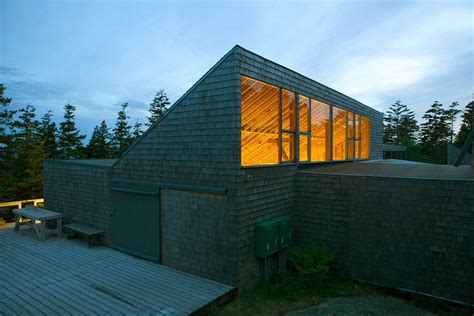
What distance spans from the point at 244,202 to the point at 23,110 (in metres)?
28.5

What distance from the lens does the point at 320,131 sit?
8836mm

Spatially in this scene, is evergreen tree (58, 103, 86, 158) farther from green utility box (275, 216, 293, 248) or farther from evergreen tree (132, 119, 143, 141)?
green utility box (275, 216, 293, 248)

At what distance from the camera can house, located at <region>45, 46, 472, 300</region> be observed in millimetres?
5523

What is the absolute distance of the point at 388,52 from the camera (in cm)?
1318

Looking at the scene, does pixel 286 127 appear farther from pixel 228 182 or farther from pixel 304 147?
pixel 228 182

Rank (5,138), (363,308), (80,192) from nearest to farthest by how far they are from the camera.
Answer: (363,308) < (80,192) < (5,138)

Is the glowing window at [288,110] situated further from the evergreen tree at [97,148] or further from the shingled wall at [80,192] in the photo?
the evergreen tree at [97,148]

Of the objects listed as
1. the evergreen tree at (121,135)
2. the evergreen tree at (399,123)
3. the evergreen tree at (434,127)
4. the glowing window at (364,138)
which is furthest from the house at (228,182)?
the evergreen tree at (399,123)

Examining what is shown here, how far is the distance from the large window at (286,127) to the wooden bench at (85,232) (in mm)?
5582

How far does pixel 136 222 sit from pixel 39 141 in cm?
1821

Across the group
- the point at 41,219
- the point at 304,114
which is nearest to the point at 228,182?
the point at 304,114

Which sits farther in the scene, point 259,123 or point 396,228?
point 259,123

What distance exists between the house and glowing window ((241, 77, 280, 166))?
24mm

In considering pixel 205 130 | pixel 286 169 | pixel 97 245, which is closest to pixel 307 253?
pixel 286 169
